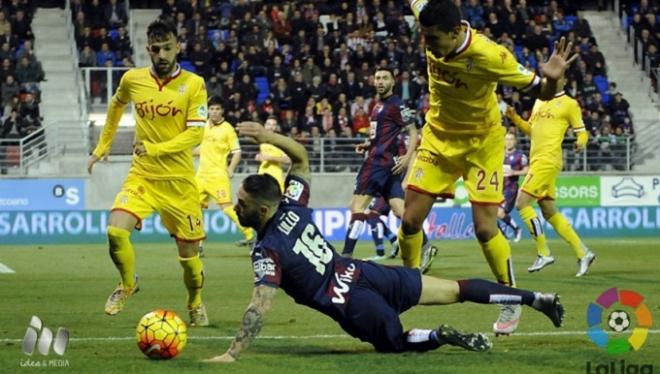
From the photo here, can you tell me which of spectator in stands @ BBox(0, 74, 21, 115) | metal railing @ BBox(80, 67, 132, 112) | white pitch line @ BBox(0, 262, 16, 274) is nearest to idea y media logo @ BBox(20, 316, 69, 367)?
white pitch line @ BBox(0, 262, 16, 274)

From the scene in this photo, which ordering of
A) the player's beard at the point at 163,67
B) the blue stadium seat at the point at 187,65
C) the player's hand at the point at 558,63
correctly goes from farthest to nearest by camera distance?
the blue stadium seat at the point at 187,65
the player's beard at the point at 163,67
the player's hand at the point at 558,63

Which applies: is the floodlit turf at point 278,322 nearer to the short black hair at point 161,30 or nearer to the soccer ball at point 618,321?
the soccer ball at point 618,321

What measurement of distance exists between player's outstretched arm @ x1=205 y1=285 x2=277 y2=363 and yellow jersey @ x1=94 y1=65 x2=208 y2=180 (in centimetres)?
308

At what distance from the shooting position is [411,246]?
11.4m

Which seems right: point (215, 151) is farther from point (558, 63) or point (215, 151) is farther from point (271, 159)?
point (558, 63)

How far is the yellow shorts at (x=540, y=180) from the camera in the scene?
17.9 m

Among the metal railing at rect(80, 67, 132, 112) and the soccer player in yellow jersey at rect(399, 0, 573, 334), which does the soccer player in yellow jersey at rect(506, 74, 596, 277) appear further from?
the metal railing at rect(80, 67, 132, 112)

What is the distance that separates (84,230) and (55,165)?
10.2 ft

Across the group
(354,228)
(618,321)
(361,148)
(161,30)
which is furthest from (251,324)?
(354,228)

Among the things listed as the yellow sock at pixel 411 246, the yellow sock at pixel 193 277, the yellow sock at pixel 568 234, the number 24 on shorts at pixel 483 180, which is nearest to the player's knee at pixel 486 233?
the number 24 on shorts at pixel 483 180

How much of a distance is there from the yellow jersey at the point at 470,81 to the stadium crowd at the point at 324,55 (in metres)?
21.0

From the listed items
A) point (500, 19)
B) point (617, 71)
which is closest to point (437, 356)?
point (500, 19)

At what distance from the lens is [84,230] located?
28.9m

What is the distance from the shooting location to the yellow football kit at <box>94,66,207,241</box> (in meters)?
11.4
